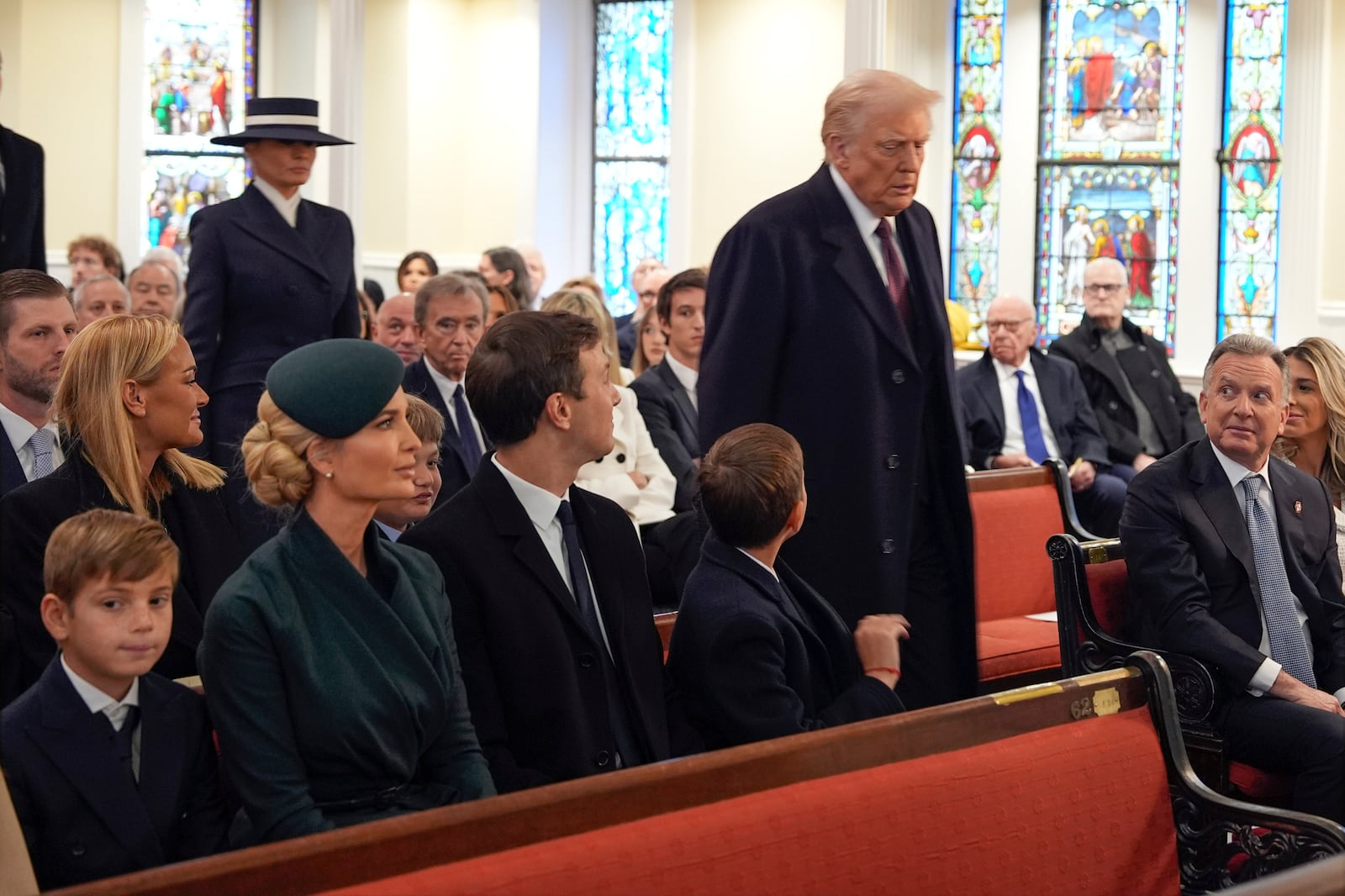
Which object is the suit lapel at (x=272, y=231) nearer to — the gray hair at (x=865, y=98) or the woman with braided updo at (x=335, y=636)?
the gray hair at (x=865, y=98)

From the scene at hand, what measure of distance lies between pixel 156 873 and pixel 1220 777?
2.77 meters

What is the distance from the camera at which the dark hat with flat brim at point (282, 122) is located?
16.1 ft

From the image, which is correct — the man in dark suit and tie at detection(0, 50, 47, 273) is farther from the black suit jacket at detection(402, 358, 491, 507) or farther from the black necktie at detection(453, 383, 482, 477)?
the black necktie at detection(453, 383, 482, 477)

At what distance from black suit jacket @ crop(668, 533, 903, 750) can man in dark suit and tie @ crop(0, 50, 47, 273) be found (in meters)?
2.16

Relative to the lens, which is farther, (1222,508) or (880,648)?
(1222,508)

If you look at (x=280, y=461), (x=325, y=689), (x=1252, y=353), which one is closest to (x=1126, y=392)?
(x=1252, y=353)

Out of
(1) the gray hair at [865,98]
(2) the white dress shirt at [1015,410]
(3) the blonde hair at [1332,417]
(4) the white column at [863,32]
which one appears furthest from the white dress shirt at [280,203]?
(4) the white column at [863,32]

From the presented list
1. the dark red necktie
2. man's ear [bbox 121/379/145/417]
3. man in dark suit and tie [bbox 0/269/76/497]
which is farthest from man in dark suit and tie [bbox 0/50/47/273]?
the dark red necktie

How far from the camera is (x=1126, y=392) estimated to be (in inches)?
305

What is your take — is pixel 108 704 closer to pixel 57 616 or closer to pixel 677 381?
pixel 57 616

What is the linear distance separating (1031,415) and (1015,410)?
0.24 ft

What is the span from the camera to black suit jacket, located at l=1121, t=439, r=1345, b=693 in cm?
376

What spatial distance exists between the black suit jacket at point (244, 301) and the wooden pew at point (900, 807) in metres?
2.86

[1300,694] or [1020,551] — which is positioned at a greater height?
[1020,551]
